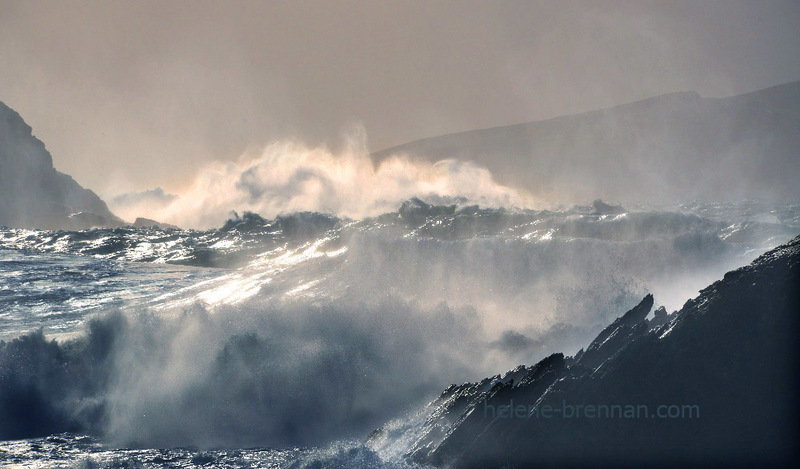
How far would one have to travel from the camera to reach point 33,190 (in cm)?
9050

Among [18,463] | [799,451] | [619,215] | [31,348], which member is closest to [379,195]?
[619,215]

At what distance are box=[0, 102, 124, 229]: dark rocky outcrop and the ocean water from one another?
197 feet

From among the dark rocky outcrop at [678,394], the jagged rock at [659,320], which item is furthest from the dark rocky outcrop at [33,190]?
the jagged rock at [659,320]

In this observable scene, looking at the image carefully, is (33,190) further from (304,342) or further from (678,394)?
(678,394)

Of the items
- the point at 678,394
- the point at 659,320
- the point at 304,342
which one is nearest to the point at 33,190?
the point at 304,342

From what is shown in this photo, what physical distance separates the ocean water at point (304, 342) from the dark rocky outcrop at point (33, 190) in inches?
2369

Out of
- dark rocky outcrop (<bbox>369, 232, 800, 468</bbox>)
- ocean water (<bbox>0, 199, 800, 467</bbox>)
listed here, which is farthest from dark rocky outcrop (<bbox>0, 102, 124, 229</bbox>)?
dark rocky outcrop (<bbox>369, 232, 800, 468</bbox>)

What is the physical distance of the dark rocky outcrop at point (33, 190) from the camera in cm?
8512

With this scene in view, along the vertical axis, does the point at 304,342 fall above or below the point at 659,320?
above

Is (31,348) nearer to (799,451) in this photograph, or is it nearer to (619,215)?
(799,451)

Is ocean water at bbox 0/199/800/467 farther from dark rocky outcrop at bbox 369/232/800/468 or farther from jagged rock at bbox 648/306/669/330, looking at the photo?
jagged rock at bbox 648/306/669/330

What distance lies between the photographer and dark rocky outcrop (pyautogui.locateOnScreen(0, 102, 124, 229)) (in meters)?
85.1

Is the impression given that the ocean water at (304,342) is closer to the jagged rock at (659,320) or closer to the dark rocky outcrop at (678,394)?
the dark rocky outcrop at (678,394)

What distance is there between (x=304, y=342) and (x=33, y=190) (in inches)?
3317
